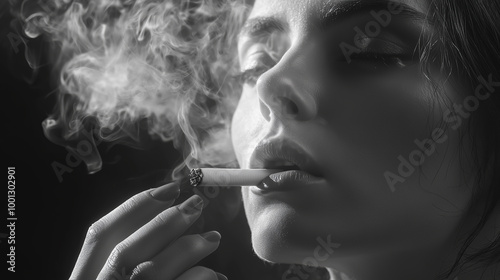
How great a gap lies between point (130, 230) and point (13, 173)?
24.3 inches

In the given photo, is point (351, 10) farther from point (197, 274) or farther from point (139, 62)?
point (139, 62)

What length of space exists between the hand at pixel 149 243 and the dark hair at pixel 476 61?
48 centimetres

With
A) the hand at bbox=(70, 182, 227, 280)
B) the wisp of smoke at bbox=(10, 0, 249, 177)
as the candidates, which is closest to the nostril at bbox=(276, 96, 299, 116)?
the hand at bbox=(70, 182, 227, 280)

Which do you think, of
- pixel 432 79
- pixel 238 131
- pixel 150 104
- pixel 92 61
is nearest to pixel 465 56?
pixel 432 79

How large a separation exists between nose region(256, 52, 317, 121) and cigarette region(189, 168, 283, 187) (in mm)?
107

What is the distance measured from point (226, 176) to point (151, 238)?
164 millimetres

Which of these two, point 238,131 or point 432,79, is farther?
point 238,131

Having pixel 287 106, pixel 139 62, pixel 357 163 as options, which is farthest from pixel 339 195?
pixel 139 62

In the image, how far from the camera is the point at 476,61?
101 cm

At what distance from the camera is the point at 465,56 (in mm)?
1003

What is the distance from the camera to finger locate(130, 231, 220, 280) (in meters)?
0.96

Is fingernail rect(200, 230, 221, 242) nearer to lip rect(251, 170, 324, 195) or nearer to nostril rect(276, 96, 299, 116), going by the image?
lip rect(251, 170, 324, 195)

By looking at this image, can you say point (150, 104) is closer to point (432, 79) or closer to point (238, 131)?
point (238, 131)

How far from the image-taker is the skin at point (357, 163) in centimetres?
96
